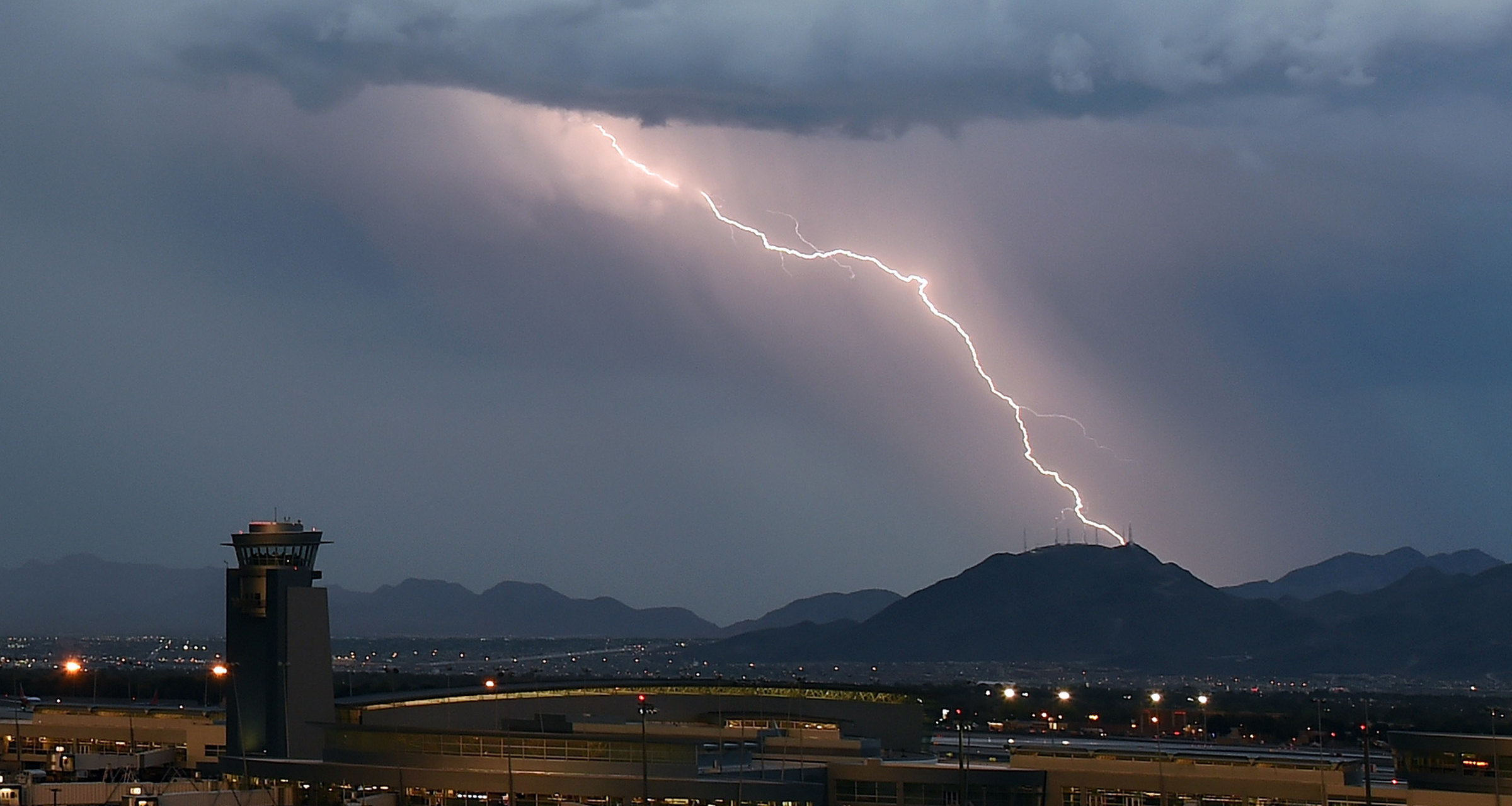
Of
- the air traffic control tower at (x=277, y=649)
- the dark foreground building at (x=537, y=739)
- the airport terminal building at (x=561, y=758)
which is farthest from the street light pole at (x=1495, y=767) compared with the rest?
the air traffic control tower at (x=277, y=649)

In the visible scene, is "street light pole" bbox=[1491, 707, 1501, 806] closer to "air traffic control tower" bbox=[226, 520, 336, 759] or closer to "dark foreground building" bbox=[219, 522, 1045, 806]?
"dark foreground building" bbox=[219, 522, 1045, 806]

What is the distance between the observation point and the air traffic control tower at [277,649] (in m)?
90.2

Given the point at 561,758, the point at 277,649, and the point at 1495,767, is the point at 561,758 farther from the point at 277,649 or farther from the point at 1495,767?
the point at 1495,767

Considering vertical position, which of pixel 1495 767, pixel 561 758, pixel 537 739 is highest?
pixel 537 739

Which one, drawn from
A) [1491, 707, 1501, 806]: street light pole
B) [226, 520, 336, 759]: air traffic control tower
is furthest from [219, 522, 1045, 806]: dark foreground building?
[1491, 707, 1501, 806]: street light pole

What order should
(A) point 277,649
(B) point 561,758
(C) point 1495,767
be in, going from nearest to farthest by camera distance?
(C) point 1495,767 → (B) point 561,758 → (A) point 277,649

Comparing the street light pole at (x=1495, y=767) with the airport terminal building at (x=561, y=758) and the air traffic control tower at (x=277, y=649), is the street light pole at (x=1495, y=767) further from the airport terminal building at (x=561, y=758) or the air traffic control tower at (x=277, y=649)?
the air traffic control tower at (x=277, y=649)

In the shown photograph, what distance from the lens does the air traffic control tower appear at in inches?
3551

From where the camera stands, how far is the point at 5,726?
112 metres

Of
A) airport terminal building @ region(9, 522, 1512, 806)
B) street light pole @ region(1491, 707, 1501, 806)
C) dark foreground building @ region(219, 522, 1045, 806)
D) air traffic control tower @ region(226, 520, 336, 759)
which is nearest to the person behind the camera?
street light pole @ region(1491, 707, 1501, 806)

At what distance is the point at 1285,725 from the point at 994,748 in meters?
96.6

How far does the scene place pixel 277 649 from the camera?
300 ft

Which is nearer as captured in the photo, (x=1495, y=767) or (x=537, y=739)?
(x=1495, y=767)

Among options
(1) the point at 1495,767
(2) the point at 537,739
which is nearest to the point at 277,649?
(2) the point at 537,739
